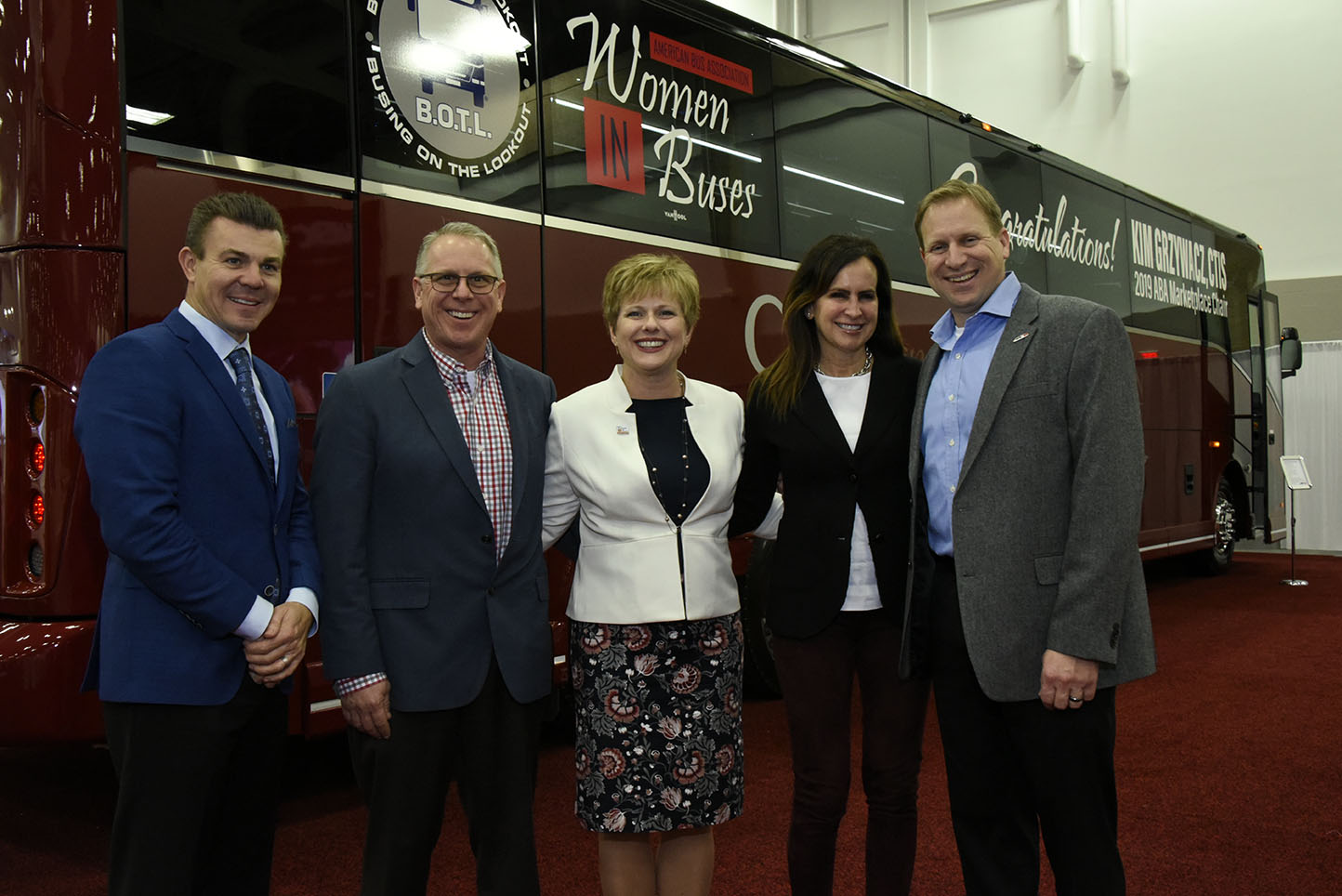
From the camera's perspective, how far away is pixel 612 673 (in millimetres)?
2328

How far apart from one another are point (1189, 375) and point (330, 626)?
8.53m

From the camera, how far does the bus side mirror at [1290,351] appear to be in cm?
1051

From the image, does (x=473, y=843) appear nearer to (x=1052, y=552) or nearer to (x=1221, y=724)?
(x=1052, y=552)

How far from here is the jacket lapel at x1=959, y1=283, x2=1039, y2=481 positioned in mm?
2158

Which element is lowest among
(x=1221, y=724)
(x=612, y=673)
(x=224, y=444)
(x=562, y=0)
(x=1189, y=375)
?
(x=1221, y=724)

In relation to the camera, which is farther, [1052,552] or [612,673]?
[612,673]

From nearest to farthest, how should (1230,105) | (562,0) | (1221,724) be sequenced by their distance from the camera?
(562,0)
(1221,724)
(1230,105)

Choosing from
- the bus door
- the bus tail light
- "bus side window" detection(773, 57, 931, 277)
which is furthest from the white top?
the bus door

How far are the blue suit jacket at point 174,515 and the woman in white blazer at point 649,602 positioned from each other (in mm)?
647

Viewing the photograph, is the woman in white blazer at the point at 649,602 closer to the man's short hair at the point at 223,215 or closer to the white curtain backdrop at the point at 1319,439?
the man's short hair at the point at 223,215

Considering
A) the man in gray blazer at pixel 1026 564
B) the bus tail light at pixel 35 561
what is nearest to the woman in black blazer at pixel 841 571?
the man in gray blazer at pixel 1026 564

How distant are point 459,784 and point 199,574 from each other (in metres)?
0.72

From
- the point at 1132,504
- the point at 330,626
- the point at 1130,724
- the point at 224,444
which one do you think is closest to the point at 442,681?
the point at 330,626

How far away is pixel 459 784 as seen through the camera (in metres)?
2.28
